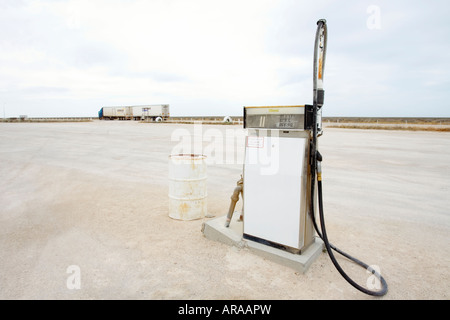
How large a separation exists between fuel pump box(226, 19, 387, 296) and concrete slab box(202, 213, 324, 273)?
0.28ft

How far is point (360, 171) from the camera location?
9320mm

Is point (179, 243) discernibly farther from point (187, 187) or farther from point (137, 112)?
point (137, 112)

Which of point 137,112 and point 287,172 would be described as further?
point 137,112

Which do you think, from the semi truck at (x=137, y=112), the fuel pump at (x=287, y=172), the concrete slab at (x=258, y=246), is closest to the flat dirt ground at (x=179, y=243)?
the concrete slab at (x=258, y=246)

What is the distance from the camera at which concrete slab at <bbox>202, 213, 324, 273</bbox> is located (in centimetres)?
355

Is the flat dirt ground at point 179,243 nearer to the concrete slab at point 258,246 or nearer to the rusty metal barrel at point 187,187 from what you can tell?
the concrete slab at point 258,246

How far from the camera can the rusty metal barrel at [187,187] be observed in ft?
16.1

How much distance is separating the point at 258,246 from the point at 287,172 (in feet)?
3.48

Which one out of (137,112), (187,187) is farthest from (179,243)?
(137,112)

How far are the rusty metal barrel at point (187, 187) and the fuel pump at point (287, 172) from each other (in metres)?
1.21

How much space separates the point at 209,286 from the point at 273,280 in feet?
2.30

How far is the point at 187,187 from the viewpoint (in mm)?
4961
